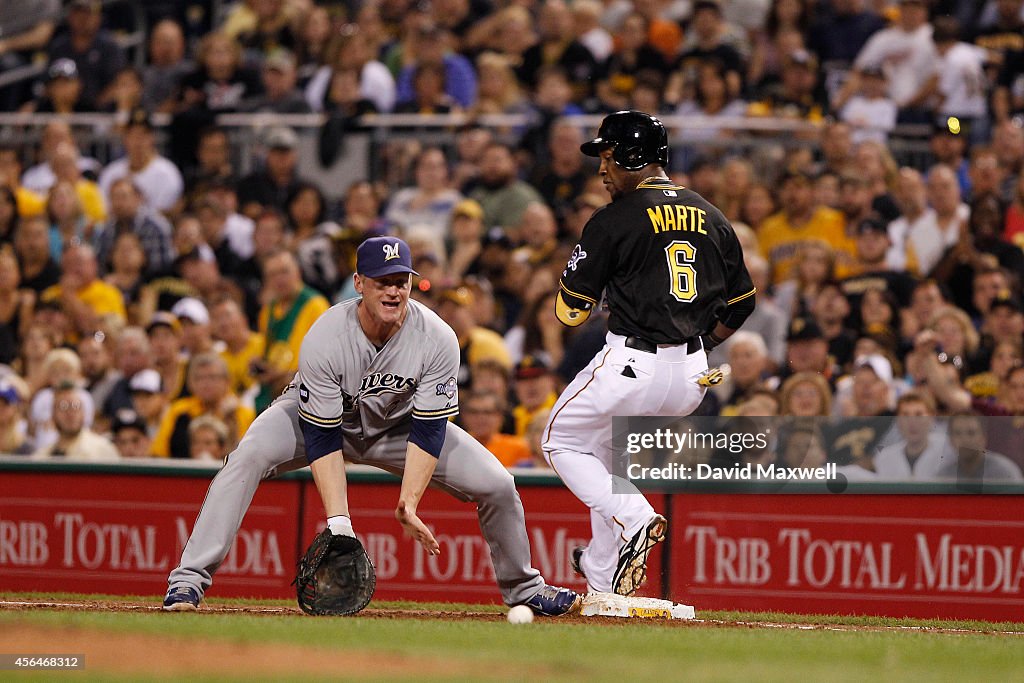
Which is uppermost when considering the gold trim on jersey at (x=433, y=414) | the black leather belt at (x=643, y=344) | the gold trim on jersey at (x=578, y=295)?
the gold trim on jersey at (x=578, y=295)

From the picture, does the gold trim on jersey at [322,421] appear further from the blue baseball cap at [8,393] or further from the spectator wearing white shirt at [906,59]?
the spectator wearing white shirt at [906,59]

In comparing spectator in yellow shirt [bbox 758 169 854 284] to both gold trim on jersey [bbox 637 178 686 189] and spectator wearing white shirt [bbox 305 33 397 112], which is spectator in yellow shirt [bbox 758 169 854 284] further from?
gold trim on jersey [bbox 637 178 686 189]

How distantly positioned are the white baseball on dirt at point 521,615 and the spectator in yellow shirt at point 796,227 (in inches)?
232

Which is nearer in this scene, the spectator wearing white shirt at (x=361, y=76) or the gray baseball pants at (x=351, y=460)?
the gray baseball pants at (x=351, y=460)

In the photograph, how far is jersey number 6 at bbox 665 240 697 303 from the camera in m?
7.96

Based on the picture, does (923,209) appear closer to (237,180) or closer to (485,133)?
(485,133)

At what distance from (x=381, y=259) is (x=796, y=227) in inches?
259

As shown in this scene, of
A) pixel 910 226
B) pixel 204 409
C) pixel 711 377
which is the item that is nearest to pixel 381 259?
pixel 711 377

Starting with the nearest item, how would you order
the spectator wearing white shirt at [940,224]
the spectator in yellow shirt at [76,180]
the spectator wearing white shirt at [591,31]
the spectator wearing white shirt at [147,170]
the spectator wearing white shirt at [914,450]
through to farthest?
the spectator wearing white shirt at [914,450] < the spectator wearing white shirt at [940,224] < the spectator in yellow shirt at [76,180] < the spectator wearing white shirt at [147,170] < the spectator wearing white shirt at [591,31]

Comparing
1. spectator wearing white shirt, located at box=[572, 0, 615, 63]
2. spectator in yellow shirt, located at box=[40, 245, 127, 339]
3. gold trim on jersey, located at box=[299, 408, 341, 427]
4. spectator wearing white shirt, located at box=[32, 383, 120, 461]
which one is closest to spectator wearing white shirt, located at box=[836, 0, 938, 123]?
spectator wearing white shirt, located at box=[572, 0, 615, 63]

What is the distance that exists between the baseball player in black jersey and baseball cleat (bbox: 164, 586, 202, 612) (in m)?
1.83

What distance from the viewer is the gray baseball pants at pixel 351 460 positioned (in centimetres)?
796

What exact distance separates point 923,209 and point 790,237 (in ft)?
3.47

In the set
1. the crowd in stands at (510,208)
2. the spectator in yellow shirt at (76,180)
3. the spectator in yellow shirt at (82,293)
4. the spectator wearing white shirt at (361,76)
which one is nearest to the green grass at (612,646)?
the crowd in stands at (510,208)
